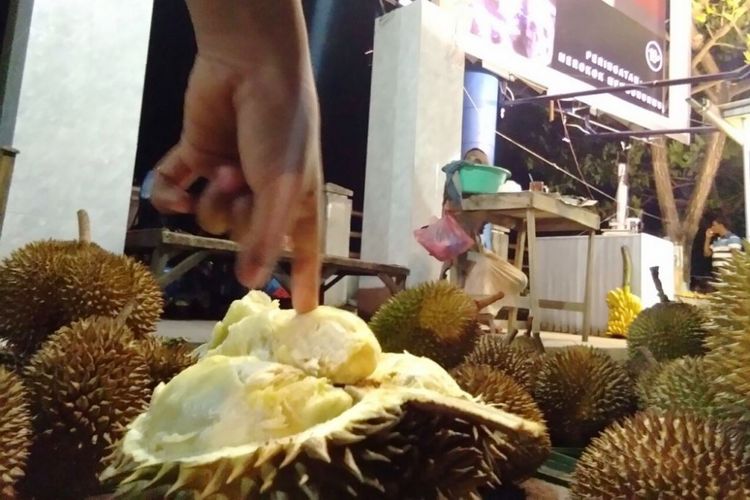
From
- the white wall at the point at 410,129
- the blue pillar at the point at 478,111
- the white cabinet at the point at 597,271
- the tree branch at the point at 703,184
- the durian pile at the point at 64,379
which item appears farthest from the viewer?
the tree branch at the point at 703,184

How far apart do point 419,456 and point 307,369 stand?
12 centimetres

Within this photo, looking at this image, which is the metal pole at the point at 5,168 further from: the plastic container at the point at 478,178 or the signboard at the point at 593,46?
the signboard at the point at 593,46

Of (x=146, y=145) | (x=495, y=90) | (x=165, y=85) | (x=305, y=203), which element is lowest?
(x=305, y=203)

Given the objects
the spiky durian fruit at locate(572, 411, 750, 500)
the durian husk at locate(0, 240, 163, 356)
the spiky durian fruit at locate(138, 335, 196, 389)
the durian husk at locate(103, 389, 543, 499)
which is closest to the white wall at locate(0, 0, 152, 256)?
the durian husk at locate(0, 240, 163, 356)

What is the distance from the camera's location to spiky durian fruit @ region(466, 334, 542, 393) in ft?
3.24

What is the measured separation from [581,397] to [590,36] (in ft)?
12.3

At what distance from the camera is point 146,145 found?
358 centimetres

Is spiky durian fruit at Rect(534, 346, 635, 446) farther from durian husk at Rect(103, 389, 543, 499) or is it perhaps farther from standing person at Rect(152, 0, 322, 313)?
standing person at Rect(152, 0, 322, 313)

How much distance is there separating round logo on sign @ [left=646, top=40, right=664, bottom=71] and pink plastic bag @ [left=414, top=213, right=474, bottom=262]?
2609mm

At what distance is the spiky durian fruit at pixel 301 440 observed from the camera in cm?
43

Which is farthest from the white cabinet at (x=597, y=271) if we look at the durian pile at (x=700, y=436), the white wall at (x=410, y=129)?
the durian pile at (x=700, y=436)

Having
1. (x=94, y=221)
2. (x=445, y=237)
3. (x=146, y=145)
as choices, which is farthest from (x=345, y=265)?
(x=146, y=145)

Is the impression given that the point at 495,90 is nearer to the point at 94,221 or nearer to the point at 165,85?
the point at 165,85

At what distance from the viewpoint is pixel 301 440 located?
0.43 metres
